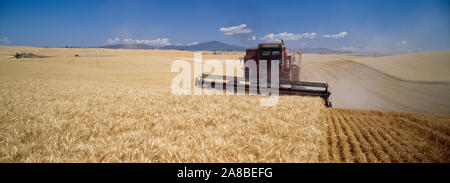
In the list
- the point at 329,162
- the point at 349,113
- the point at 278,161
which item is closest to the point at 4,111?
the point at 278,161

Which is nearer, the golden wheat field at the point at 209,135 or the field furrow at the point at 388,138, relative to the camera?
the golden wheat field at the point at 209,135

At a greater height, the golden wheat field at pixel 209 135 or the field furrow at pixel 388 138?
the golden wheat field at pixel 209 135

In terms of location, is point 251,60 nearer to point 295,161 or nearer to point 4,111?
point 295,161

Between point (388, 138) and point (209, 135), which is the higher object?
point (209, 135)

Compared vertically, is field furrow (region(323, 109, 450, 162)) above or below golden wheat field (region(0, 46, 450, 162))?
below

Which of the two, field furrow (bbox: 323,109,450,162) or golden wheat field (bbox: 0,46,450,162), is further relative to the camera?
field furrow (bbox: 323,109,450,162)

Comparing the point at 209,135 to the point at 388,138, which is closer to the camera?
the point at 209,135
